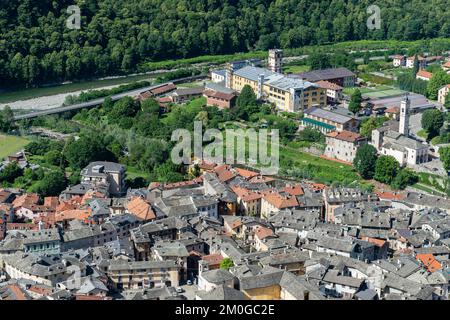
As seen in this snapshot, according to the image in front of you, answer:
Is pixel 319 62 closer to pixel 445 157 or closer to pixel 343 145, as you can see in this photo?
pixel 343 145

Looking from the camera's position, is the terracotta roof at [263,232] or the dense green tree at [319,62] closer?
the terracotta roof at [263,232]

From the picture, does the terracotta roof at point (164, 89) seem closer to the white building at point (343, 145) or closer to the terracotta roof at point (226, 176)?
the white building at point (343, 145)

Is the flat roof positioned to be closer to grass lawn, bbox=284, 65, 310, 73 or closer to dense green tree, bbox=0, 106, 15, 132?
grass lawn, bbox=284, 65, 310, 73

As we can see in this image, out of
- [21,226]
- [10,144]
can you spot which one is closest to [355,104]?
[10,144]

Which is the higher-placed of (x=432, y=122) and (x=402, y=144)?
(x=432, y=122)

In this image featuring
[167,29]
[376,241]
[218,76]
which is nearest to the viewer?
[376,241]

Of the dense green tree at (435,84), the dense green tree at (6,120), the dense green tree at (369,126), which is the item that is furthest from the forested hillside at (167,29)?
the dense green tree at (369,126)

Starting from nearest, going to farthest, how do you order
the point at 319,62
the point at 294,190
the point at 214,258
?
the point at 214,258
the point at 294,190
the point at 319,62
